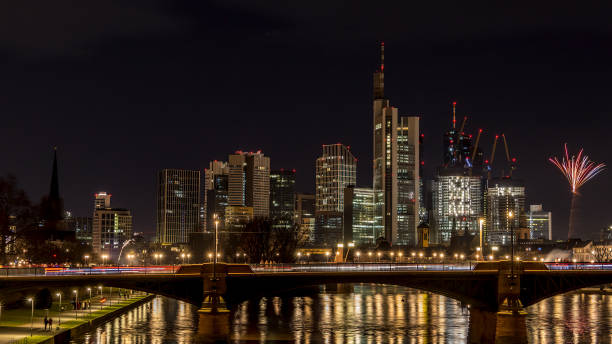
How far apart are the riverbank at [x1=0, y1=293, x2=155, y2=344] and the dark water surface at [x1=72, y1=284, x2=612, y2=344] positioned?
5.65ft

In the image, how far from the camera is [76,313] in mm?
106750

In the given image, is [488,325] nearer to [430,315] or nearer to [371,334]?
[371,334]

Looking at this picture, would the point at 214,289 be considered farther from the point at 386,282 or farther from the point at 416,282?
the point at 416,282

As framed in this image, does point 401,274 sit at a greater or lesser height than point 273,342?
greater

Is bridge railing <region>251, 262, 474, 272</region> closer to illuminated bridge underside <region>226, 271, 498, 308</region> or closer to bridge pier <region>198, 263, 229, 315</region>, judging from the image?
illuminated bridge underside <region>226, 271, 498, 308</region>

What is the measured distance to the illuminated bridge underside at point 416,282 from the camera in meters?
84.4

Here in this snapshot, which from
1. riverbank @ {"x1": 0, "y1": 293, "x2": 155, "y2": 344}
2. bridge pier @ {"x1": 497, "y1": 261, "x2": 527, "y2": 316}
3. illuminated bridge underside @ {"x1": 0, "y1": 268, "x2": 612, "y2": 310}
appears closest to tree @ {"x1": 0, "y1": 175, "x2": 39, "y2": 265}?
riverbank @ {"x1": 0, "y1": 293, "x2": 155, "y2": 344}

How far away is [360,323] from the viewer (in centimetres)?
10644

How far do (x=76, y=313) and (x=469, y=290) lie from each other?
53.0 m

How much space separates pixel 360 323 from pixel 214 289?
29.9 meters

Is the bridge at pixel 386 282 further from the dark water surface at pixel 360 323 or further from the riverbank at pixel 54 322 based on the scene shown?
the riverbank at pixel 54 322


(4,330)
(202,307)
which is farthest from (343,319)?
(4,330)

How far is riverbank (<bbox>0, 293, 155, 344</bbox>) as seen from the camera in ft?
271

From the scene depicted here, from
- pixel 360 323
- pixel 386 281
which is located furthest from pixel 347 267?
pixel 386 281
